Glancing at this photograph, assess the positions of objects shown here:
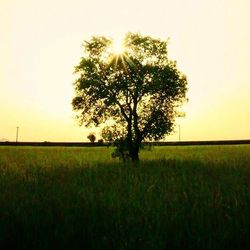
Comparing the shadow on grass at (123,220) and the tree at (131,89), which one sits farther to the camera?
the tree at (131,89)

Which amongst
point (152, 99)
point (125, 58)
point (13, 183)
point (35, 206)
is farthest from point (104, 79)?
point (35, 206)

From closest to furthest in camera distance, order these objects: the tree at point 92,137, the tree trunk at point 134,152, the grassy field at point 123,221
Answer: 1. the grassy field at point 123,221
2. the tree trunk at point 134,152
3. the tree at point 92,137

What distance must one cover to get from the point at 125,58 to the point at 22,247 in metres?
24.2

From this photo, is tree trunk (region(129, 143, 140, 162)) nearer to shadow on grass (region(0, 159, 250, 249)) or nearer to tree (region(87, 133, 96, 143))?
shadow on grass (region(0, 159, 250, 249))

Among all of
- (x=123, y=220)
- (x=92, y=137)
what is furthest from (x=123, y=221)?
(x=92, y=137)

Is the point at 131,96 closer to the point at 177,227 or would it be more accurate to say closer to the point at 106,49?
the point at 106,49

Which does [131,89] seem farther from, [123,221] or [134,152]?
[123,221]

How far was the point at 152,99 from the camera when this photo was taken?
91.8ft

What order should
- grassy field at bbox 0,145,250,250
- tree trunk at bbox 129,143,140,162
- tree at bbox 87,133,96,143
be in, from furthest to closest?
tree at bbox 87,133,96,143 → tree trunk at bbox 129,143,140,162 → grassy field at bbox 0,145,250,250

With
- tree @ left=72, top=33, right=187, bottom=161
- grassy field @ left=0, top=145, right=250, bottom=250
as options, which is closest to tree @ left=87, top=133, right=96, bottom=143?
tree @ left=72, top=33, right=187, bottom=161

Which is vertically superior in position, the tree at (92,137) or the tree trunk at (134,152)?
the tree at (92,137)

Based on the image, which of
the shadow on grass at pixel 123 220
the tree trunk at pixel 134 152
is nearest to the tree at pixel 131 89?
the tree trunk at pixel 134 152

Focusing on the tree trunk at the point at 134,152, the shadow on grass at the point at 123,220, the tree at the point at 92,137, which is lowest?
the shadow on grass at the point at 123,220

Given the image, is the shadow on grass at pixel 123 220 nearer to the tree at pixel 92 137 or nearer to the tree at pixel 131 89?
the tree at pixel 131 89
